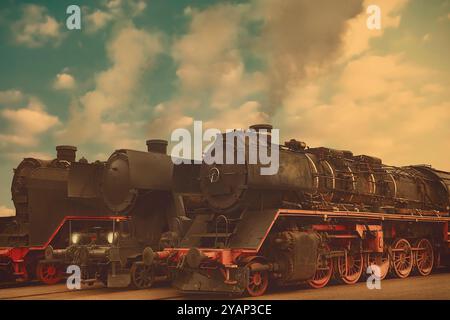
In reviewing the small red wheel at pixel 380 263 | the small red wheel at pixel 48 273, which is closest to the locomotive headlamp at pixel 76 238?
the small red wheel at pixel 48 273

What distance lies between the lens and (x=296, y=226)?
1184 cm

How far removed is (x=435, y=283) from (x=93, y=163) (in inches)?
333

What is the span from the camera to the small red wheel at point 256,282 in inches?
424

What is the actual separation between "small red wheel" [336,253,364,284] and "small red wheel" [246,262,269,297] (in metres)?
2.39

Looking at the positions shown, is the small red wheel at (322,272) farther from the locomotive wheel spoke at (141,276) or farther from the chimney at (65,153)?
the chimney at (65,153)

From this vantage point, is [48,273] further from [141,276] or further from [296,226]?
[296,226]

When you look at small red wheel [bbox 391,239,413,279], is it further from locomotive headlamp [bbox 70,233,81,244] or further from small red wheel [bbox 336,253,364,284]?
locomotive headlamp [bbox 70,233,81,244]

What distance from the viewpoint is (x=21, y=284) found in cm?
1509

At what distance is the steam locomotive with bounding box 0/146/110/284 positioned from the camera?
14.6 m

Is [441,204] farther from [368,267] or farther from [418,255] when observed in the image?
[368,267]

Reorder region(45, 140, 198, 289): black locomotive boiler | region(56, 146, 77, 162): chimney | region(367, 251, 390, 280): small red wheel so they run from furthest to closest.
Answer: region(56, 146, 77, 162): chimney, region(367, 251, 390, 280): small red wheel, region(45, 140, 198, 289): black locomotive boiler

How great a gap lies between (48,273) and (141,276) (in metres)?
3.52

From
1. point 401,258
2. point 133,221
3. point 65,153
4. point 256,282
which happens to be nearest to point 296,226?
point 256,282

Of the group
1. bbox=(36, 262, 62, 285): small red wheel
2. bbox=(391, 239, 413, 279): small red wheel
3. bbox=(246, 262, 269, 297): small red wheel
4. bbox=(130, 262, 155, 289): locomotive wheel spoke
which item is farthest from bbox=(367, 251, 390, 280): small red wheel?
bbox=(36, 262, 62, 285): small red wheel
